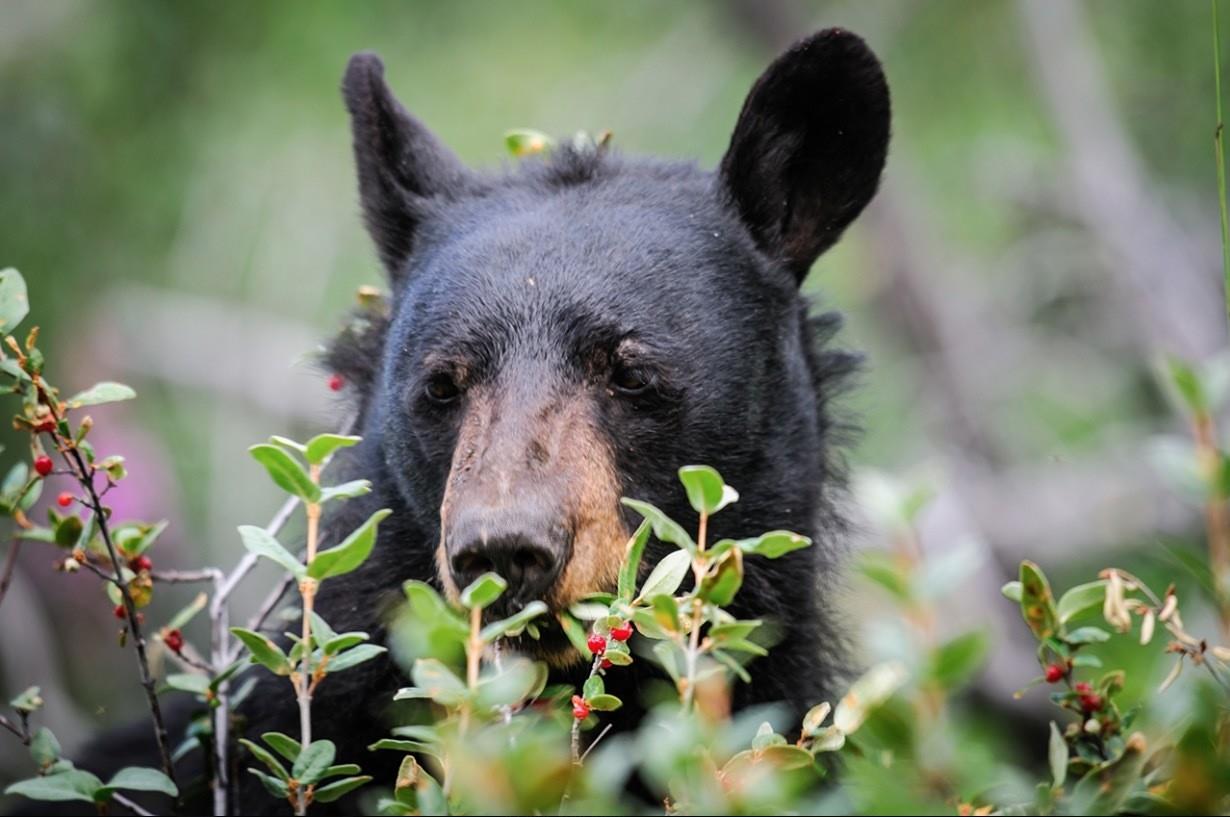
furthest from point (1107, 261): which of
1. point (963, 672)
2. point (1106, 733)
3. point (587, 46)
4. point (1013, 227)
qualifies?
point (963, 672)

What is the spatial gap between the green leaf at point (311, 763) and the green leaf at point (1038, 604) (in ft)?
3.25

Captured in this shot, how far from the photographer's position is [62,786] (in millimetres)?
2199

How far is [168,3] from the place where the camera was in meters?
9.85

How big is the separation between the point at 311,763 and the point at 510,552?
2.11ft

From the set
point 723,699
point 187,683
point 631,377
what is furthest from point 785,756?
point 631,377

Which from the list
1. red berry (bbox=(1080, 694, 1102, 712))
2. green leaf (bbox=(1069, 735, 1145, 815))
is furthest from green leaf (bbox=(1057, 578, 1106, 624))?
green leaf (bbox=(1069, 735, 1145, 815))

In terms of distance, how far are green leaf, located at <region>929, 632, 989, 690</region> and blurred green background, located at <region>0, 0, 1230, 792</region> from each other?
5538mm

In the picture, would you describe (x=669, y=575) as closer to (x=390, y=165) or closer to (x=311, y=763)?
(x=311, y=763)

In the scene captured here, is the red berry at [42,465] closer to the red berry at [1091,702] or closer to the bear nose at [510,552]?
the bear nose at [510,552]

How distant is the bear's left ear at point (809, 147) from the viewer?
3590mm

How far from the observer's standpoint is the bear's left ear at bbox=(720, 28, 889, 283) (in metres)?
3.59

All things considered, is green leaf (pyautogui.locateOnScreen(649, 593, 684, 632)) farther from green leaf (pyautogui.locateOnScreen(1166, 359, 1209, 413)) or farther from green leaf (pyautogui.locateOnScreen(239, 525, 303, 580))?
green leaf (pyautogui.locateOnScreen(1166, 359, 1209, 413))

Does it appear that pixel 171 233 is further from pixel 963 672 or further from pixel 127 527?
pixel 963 672

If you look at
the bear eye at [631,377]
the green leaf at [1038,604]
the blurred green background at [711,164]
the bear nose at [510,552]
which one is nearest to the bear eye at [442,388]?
the bear eye at [631,377]
